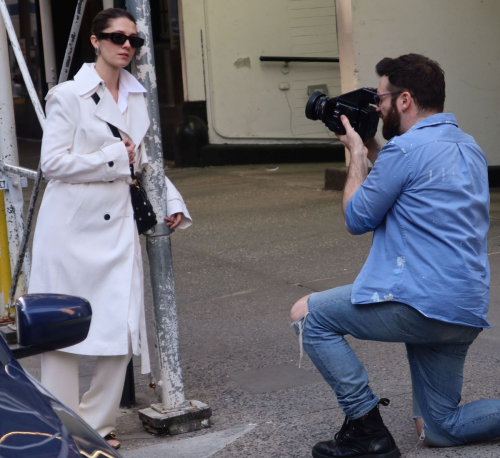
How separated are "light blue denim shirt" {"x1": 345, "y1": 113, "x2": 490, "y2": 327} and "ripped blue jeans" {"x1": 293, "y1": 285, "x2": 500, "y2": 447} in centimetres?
7

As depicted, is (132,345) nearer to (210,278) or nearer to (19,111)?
(210,278)

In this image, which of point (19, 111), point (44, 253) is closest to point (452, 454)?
point (44, 253)

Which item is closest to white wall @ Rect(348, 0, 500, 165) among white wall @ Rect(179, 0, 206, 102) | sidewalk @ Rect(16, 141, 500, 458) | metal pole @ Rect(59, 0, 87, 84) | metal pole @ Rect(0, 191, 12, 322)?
sidewalk @ Rect(16, 141, 500, 458)

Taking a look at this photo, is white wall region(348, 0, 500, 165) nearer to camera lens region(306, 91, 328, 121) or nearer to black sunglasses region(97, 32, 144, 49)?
camera lens region(306, 91, 328, 121)

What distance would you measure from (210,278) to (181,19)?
664 cm

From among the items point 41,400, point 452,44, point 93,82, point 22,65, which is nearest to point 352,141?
point 93,82

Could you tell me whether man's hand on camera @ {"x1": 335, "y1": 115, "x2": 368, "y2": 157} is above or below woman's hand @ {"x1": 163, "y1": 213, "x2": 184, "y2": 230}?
above

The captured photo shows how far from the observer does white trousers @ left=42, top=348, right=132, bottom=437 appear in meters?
3.98

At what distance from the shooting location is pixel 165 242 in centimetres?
423

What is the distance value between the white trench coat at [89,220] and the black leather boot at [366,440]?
0.99 m

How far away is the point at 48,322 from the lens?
2512mm

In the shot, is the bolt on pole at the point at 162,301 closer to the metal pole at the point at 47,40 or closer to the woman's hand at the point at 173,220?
the woman's hand at the point at 173,220

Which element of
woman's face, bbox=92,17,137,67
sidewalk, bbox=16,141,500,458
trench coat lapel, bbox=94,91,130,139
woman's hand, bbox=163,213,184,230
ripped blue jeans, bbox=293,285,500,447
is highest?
woman's face, bbox=92,17,137,67

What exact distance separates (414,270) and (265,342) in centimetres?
222
